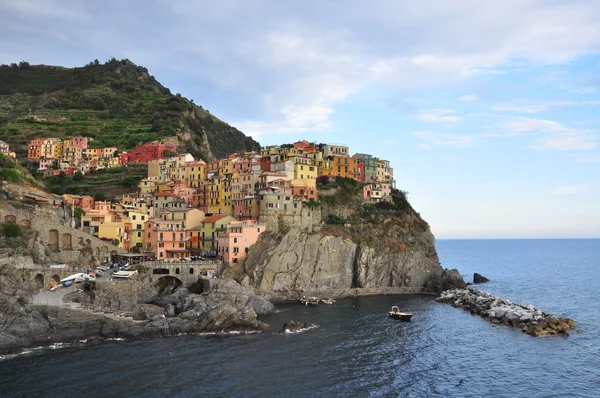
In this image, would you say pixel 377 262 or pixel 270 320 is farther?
pixel 377 262

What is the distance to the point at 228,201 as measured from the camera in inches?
3410

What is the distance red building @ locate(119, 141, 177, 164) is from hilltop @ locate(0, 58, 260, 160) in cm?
679

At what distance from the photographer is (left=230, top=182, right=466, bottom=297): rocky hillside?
74.3m

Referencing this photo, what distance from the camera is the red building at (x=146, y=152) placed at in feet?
366

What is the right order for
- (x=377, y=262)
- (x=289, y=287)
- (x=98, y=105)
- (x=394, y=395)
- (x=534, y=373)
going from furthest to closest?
(x=98, y=105) < (x=377, y=262) < (x=289, y=287) < (x=534, y=373) < (x=394, y=395)

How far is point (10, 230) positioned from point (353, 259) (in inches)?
1949

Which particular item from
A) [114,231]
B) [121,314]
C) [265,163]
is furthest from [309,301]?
[265,163]

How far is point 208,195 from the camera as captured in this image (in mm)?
89562

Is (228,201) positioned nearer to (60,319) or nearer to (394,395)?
(60,319)

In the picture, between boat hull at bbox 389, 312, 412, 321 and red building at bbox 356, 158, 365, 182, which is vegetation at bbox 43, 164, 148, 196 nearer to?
red building at bbox 356, 158, 365, 182

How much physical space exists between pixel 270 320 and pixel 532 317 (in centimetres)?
3088

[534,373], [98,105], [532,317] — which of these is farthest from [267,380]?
[98,105]

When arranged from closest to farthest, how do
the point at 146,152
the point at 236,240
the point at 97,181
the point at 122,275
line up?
the point at 122,275 < the point at 236,240 < the point at 97,181 < the point at 146,152

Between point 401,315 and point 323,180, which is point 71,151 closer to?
point 323,180
